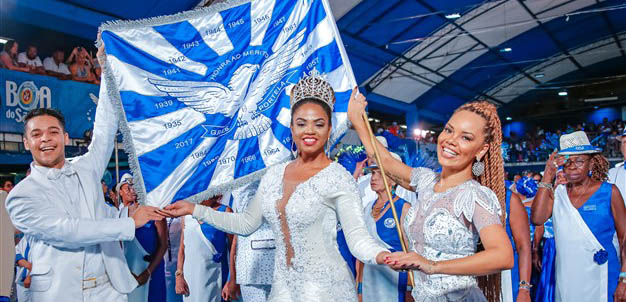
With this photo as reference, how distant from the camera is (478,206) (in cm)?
223

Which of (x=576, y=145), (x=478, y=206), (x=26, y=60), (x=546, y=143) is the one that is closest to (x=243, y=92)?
(x=478, y=206)

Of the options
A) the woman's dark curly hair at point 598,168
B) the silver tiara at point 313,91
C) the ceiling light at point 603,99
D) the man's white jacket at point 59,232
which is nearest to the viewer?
the silver tiara at point 313,91

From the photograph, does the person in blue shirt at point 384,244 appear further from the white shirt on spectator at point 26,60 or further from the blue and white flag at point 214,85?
the white shirt on spectator at point 26,60

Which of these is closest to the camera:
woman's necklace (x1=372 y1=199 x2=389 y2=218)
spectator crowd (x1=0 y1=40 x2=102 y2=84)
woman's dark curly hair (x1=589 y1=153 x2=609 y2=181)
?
woman's dark curly hair (x1=589 y1=153 x2=609 y2=181)

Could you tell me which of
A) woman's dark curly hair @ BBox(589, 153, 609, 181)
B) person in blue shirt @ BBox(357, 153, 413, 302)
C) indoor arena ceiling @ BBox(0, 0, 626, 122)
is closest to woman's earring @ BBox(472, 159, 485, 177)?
person in blue shirt @ BBox(357, 153, 413, 302)

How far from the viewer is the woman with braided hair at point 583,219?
4312 millimetres

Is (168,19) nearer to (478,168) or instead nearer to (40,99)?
(478,168)

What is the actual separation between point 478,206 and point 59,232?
6.60 feet

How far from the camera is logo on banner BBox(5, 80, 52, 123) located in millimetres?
8016

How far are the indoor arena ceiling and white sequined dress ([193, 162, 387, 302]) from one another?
347 inches

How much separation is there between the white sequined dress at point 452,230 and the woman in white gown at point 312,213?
27cm

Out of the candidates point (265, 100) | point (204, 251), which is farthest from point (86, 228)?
point (204, 251)

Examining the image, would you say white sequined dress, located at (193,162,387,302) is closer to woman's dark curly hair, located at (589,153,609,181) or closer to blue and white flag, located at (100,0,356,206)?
blue and white flag, located at (100,0,356,206)

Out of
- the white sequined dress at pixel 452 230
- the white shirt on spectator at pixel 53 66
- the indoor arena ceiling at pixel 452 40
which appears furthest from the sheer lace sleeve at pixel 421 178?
the indoor arena ceiling at pixel 452 40
